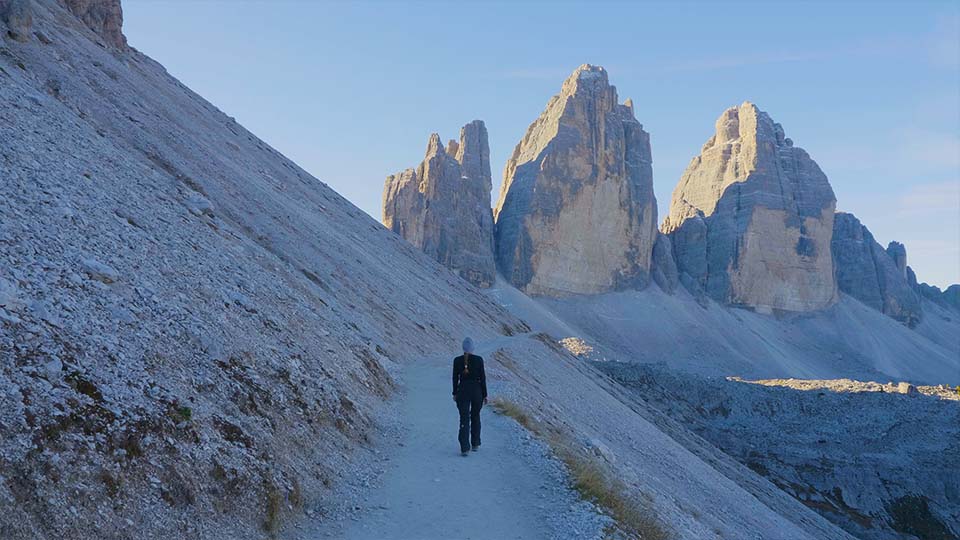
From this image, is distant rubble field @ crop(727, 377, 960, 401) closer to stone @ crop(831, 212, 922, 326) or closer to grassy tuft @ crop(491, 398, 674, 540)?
grassy tuft @ crop(491, 398, 674, 540)

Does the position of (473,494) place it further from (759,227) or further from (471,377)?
(759,227)

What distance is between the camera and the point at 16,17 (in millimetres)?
26203

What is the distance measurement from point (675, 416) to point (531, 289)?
52200mm

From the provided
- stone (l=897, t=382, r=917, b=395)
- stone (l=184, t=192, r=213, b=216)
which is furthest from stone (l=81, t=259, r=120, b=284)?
stone (l=897, t=382, r=917, b=395)

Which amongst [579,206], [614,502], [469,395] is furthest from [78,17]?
[579,206]

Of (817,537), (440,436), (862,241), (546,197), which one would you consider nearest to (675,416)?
(817,537)

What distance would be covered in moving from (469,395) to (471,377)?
1.04ft

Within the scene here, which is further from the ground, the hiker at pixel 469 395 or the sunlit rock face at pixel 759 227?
the sunlit rock face at pixel 759 227

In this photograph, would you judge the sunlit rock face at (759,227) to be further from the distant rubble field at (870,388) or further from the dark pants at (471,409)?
the dark pants at (471,409)

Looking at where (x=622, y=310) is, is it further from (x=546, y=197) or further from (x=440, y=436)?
(x=440, y=436)

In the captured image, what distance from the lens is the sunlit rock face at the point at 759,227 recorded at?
11819 cm

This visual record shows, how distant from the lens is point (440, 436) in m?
13.0

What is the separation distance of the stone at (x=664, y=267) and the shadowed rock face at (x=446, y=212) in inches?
1116

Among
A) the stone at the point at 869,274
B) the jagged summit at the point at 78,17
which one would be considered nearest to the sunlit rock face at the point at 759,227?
the stone at the point at 869,274
